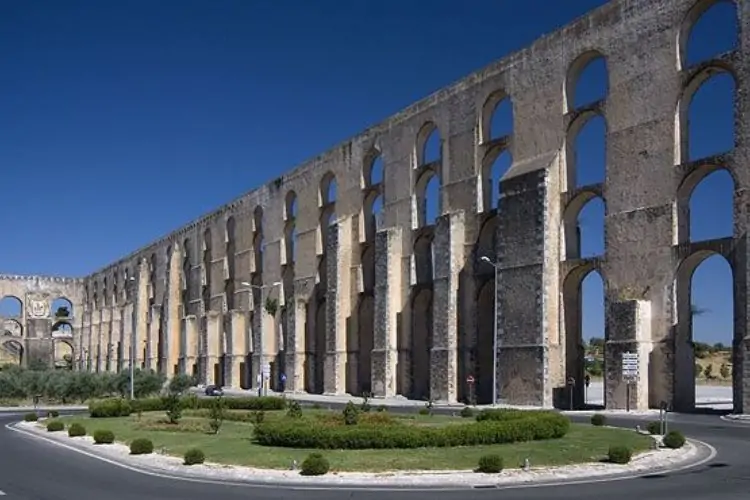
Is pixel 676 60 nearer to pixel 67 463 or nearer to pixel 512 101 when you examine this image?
pixel 512 101

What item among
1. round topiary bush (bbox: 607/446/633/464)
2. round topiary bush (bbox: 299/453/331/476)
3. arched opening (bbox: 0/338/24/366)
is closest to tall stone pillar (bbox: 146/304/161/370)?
arched opening (bbox: 0/338/24/366)

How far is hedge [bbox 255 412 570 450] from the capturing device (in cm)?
2252

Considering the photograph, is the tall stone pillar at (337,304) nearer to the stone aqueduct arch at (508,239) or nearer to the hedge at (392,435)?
the stone aqueduct arch at (508,239)

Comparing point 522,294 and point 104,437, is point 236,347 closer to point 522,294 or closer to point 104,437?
point 522,294

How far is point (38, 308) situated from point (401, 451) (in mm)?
104047

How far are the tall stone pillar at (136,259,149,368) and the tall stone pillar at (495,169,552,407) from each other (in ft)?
209

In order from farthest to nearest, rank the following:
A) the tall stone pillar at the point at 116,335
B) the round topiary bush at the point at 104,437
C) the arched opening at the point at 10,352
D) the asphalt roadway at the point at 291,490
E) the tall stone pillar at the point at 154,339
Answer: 1. the arched opening at the point at 10,352
2. the tall stone pillar at the point at 116,335
3. the tall stone pillar at the point at 154,339
4. the round topiary bush at the point at 104,437
5. the asphalt roadway at the point at 291,490

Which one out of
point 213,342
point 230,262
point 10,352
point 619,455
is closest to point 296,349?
point 213,342

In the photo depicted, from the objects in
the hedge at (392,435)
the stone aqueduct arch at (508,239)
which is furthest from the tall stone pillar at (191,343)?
the hedge at (392,435)

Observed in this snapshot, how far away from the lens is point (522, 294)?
4416cm

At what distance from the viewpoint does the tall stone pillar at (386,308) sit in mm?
54906

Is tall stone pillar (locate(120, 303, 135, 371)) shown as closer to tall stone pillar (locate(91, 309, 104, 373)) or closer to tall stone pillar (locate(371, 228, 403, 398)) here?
tall stone pillar (locate(91, 309, 104, 373))

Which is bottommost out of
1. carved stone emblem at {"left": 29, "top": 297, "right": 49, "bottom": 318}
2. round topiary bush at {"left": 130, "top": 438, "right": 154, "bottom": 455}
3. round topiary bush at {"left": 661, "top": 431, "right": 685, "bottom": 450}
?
round topiary bush at {"left": 130, "top": 438, "right": 154, "bottom": 455}

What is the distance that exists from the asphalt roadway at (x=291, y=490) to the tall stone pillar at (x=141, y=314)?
8121cm
